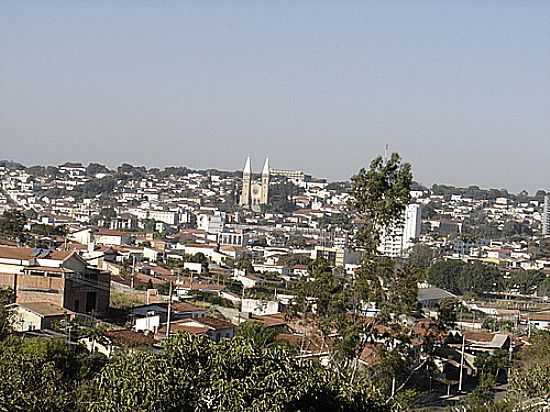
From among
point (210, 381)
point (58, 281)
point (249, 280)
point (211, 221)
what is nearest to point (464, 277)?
point (249, 280)

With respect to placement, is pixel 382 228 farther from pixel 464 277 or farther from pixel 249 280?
pixel 464 277

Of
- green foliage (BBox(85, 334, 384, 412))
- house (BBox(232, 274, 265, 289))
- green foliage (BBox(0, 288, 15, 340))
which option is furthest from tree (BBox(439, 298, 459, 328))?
house (BBox(232, 274, 265, 289))

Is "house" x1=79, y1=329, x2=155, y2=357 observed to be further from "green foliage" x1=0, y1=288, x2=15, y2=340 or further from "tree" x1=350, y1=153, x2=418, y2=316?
"tree" x1=350, y1=153, x2=418, y2=316

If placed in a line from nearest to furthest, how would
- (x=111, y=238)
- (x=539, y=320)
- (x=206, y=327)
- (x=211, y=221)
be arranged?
1. (x=206, y=327)
2. (x=539, y=320)
3. (x=111, y=238)
4. (x=211, y=221)

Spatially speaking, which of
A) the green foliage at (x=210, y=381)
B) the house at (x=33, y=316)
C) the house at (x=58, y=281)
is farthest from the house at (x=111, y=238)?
the green foliage at (x=210, y=381)

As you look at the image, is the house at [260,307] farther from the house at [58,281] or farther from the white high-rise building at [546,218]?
the white high-rise building at [546,218]

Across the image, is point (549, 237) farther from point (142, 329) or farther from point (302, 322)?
point (302, 322)

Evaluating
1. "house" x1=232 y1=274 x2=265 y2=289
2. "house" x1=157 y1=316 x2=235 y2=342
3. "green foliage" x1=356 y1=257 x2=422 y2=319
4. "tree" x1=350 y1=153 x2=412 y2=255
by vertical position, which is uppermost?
"tree" x1=350 y1=153 x2=412 y2=255

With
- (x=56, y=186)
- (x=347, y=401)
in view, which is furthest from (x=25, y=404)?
(x=56, y=186)
